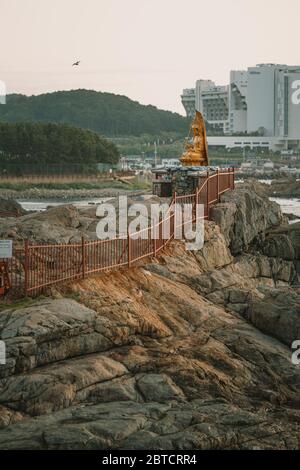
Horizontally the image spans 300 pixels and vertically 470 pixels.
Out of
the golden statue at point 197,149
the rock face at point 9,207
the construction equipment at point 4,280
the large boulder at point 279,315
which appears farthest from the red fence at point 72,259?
the rock face at point 9,207

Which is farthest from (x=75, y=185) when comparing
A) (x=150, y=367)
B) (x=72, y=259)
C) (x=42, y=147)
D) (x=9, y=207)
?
(x=150, y=367)

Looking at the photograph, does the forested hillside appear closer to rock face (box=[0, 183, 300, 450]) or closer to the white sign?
rock face (box=[0, 183, 300, 450])

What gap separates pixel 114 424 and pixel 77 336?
8.11 ft

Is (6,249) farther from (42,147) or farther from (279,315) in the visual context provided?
(42,147)

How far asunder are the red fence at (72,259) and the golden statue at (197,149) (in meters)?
14.5

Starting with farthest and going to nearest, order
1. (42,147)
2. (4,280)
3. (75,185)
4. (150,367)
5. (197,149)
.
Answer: (42,147), (75,185), (197,149), (4,280), (150,367)

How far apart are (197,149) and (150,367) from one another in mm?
22590

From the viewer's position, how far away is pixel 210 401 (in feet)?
42.2

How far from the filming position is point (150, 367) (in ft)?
44.6

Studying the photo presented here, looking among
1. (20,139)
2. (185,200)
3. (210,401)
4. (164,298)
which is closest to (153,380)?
(210,401)

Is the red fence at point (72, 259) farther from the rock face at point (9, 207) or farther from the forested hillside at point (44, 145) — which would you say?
the forested hillside at point (44, 145)

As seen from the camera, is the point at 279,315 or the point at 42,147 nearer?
the point at 279,315

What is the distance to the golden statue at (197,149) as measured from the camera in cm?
3484
